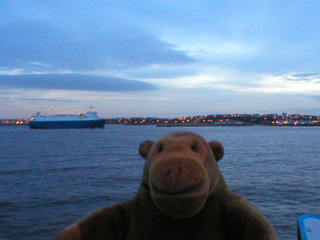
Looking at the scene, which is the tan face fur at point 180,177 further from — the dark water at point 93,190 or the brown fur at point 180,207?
the dark water at point 93,190

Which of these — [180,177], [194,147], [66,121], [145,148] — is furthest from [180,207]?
[66,121]

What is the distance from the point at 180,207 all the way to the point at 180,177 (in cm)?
15

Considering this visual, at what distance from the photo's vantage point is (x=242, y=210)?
1873 mm

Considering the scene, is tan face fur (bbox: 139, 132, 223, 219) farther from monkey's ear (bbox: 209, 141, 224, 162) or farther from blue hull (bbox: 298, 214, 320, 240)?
blue hull (bbox: 298, 214, 320, 240)

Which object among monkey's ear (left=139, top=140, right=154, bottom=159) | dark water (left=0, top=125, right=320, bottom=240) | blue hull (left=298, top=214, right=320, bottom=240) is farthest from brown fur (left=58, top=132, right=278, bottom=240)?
dark water (left=0, top=125, right=320, bottom=240)

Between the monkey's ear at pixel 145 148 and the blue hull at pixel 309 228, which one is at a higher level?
the monkey's ear at pixel 145 148

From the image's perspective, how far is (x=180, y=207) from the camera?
1.64 metres

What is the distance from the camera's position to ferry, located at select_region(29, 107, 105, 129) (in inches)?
4139

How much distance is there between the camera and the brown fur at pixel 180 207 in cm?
166

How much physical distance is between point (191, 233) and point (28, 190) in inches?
621

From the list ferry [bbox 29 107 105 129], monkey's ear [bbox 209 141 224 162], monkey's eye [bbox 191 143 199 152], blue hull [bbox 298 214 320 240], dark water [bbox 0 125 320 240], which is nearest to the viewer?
monkey's eye [bbox 191 143 199 152]

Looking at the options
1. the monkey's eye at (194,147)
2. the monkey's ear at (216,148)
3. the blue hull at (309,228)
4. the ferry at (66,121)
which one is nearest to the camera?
the monkey's eye at (194,147)

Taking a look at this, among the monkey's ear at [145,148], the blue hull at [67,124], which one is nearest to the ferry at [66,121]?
the blue hull at [67,124]

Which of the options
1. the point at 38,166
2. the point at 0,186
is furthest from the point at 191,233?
the point at 38,166
